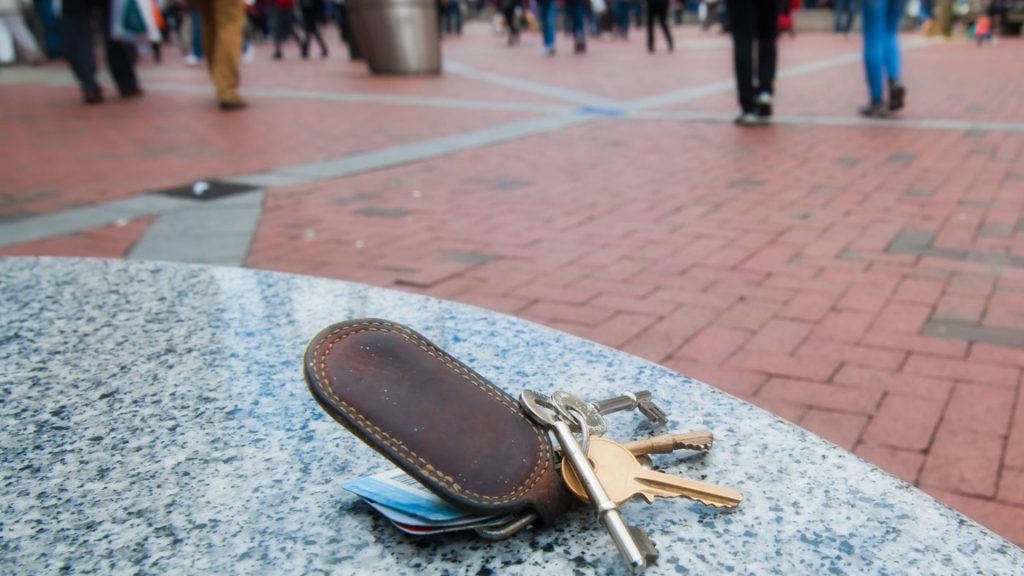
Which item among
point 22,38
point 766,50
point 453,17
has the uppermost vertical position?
point 453,17

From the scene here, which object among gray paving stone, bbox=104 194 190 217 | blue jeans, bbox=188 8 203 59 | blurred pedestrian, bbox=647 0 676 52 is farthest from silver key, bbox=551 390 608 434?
blurred pedestrian, bbox=647 0 676 52

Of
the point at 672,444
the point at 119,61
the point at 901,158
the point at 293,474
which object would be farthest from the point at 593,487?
the point at 119,61

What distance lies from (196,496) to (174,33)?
24.7 meters

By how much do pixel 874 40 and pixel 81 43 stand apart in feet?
25.1

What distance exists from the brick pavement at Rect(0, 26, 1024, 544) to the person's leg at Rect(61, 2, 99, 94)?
0.63 m

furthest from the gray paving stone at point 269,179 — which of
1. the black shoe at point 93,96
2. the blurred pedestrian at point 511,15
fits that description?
the blurred pedestrian at point 511,15

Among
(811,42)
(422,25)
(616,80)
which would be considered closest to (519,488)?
(616,80)

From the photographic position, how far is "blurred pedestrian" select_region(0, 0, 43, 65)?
13.8 m

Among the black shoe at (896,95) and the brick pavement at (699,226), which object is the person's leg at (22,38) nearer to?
the brick pavement at (699,226)

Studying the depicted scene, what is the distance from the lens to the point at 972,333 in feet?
8.95

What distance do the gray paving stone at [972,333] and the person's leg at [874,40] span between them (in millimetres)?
4586

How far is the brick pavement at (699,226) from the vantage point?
241 cm

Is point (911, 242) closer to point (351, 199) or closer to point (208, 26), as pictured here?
point (351, 199)

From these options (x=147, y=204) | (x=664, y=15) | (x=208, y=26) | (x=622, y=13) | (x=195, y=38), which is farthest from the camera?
(x=622, y=13)
